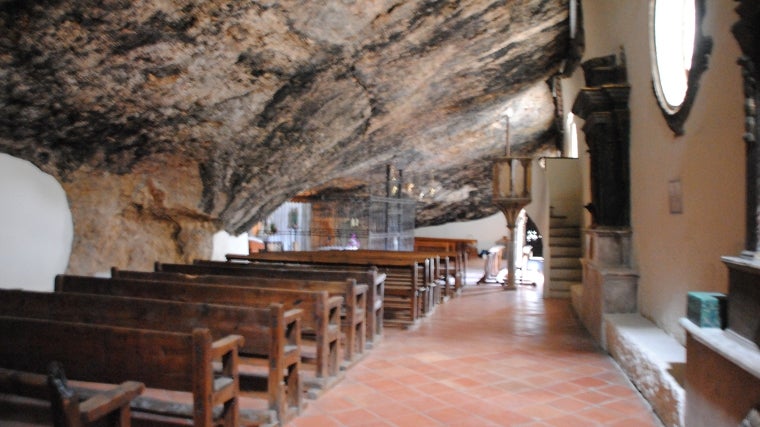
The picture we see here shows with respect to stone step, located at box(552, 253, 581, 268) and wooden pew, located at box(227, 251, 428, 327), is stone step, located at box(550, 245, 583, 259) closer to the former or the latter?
stone step, located at box(552, 253, 581, 268)

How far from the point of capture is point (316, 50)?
6.01 m

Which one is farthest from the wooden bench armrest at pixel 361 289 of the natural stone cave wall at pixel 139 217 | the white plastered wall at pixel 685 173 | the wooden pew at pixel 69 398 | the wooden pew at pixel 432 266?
the natural stone cave wall at pixel 139 217

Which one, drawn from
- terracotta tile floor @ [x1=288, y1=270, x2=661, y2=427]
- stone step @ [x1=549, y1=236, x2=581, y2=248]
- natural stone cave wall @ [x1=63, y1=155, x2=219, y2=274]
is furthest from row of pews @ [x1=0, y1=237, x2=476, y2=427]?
stone step @ [x1=549, y1=236, x2=581, y2=248]

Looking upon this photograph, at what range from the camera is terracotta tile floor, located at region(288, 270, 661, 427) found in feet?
12.6

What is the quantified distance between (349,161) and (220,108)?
4426 mm

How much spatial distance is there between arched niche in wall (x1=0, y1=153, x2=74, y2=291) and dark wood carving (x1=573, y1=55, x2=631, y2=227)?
5.97 metres

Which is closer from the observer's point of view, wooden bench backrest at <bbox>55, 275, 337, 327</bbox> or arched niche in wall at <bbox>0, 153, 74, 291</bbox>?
wooden bench backrest at <bbox>55, 275, 337, 327</bbox>

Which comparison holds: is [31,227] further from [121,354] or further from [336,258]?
[336,258]

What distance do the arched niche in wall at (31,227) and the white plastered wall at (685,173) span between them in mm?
5929

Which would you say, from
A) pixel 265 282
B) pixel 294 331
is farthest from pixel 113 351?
pixel 265 282

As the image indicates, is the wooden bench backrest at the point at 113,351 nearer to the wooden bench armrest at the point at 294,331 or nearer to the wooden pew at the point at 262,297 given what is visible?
the wooden bench armrest at the point at 294,331

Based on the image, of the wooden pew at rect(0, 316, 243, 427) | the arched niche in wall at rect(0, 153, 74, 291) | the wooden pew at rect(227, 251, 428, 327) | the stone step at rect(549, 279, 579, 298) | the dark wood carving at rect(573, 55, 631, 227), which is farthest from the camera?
the stone step at rect(549, 279, 579, 298)

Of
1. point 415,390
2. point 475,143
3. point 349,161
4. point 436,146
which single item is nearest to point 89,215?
point 415,390

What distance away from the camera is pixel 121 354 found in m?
2.71
